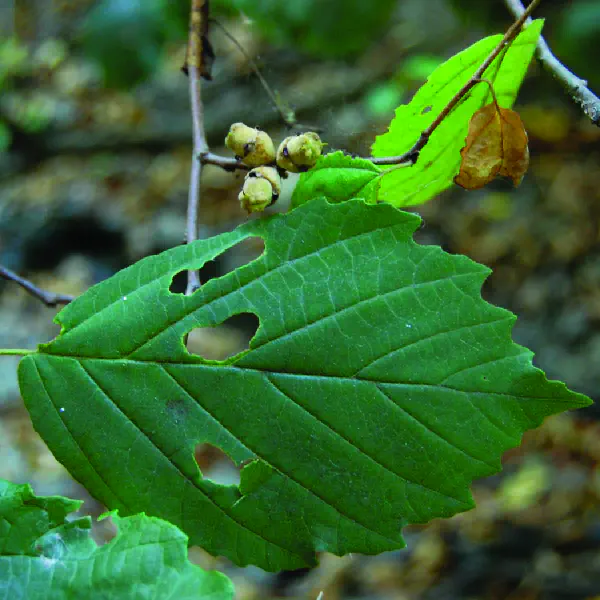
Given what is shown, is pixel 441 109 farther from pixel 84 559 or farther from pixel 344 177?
pixel 84 559

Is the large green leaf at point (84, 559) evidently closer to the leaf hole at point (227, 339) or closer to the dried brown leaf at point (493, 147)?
the dried brown leaf at point (493, 147)

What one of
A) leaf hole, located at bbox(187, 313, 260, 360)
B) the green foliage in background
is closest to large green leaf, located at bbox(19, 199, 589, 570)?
the green foliage in background

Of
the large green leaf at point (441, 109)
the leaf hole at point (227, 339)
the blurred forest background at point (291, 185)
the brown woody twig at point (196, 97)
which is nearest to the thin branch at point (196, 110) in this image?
the brown woody twig at point (196, 97)

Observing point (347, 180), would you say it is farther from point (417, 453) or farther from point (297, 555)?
point (297, 555)

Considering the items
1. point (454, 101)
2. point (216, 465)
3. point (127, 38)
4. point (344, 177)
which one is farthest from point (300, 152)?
point (216, 465)

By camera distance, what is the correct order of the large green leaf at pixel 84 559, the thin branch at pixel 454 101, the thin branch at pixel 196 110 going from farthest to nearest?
1. the thin branch at pixel 196 110
2. the thin branch at pixel 454 101
3. the large green leaf at pixel 84 559

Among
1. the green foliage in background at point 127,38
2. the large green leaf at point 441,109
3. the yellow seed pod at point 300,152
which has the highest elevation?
the green foliage in background at point 127,38

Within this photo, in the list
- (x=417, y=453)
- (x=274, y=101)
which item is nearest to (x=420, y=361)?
(x=417, y=453)

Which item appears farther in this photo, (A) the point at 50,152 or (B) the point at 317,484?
(A) the point at 50,152
